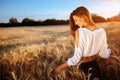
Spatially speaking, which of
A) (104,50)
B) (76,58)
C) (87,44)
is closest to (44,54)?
(76,58)

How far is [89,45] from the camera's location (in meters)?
3.15

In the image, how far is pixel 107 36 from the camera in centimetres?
326

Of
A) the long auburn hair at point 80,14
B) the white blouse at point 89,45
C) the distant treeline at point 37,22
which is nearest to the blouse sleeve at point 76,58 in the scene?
the white blouse at point 89,45

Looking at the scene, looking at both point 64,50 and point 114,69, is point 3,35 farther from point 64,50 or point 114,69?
point 114,69

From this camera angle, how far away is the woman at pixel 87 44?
10.3 feet

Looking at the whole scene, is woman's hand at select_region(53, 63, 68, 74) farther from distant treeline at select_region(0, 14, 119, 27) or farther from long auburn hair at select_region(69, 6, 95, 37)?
distant treeline at select_region(0, 14, 119, 27)

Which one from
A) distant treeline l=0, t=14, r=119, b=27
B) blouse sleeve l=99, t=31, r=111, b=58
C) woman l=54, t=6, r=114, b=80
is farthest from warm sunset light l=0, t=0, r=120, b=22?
blouse sleeve l=99, t=31, r=111, b=58

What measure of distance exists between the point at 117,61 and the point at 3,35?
1258 millimetres

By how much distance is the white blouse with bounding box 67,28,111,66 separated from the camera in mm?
3146

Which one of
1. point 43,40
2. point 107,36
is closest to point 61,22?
point 43,40

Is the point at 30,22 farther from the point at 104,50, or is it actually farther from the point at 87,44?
the point at 104,50

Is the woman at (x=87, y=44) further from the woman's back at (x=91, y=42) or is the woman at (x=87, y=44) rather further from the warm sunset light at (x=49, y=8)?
the warm sunset light at (x=49, y=8)

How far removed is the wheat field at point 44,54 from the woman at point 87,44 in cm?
5

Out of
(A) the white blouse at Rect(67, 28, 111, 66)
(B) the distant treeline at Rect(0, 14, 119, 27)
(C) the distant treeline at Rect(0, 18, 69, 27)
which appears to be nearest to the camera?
(A) the white blouse at Rect(67, 28, 111, 66)
